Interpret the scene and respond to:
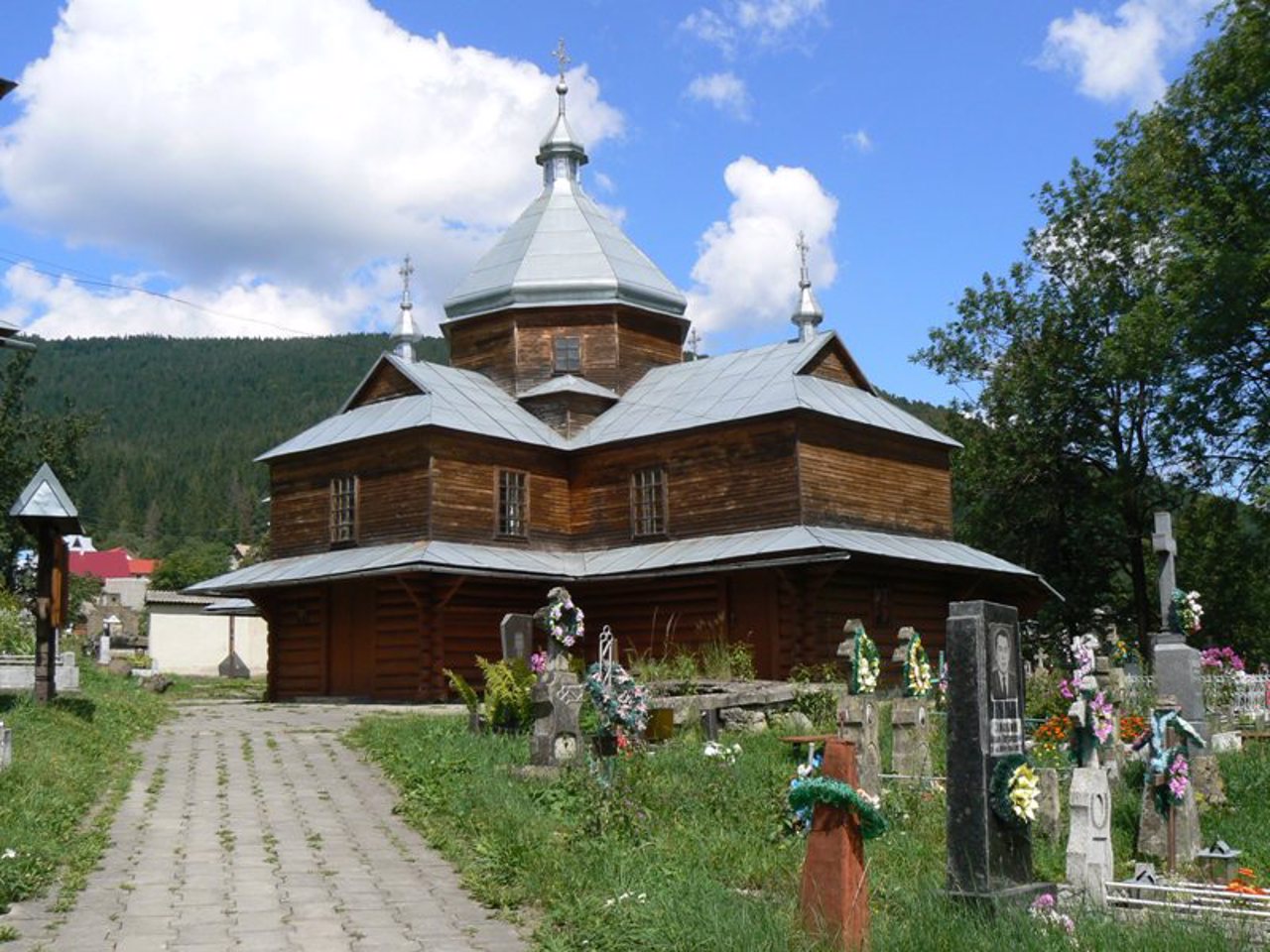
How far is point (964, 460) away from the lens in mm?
35844

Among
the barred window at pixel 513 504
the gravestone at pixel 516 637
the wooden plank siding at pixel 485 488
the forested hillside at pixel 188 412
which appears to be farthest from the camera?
the forested hillside at pixel 188 412

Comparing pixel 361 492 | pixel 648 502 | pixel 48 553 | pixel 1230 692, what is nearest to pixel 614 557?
pixel 648 502

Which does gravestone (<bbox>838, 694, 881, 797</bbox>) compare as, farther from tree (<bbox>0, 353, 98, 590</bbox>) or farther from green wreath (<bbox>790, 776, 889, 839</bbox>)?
tree (<bbox>0, 353, 98, 590</bbox>)

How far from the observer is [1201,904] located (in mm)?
7367

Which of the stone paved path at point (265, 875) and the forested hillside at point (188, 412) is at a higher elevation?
the forested hillside at point (188, 412)

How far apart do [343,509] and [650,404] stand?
6528 millimetres

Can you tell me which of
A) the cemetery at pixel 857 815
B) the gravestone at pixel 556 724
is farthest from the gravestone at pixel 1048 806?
the gravestone at pixel 556 724

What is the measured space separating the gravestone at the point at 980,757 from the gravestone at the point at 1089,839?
57 cm

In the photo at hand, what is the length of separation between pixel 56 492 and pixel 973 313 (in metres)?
25.9

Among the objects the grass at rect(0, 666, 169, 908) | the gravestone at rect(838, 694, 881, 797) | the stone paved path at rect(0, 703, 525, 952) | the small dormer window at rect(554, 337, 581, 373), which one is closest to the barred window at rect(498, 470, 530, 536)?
the small dormer window at rect(554, 337, 581, 373)

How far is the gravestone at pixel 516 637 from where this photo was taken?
16291mm

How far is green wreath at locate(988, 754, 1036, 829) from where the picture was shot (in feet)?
24.1

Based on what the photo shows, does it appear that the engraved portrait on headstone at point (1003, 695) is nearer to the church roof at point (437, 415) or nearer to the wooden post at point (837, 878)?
the wooden post at point (837, 878)

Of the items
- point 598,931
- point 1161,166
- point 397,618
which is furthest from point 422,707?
point 1161,166
